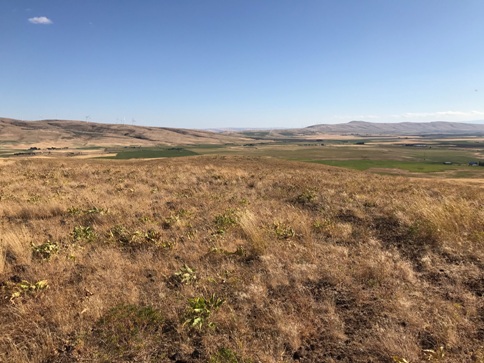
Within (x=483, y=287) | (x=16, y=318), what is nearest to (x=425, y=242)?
(x=483, y=287)

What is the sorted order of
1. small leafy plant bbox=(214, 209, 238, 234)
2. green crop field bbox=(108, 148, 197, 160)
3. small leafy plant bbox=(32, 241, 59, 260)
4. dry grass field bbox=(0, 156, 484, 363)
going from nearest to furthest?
dry grass field bbox=(0, 156, 484, 363), small leafy plant bbox=(32, 241, 59, 260), small leafy plant bbox=(214, 209, 238, 234), green crop field bbox=(108, 148, 197, 160)

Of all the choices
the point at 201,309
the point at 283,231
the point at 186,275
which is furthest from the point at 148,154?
the point at 201,309

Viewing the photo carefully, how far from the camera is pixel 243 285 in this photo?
6.23 meters

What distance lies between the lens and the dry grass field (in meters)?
4.52

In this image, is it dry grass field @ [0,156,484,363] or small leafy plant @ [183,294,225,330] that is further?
small leafy plant @ [183,294,225,330]

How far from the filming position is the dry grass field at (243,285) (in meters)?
4.52

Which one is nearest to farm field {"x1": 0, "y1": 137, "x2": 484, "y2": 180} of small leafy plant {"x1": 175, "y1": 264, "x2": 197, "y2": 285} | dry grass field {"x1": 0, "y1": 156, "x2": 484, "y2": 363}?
dry grass field {"x1": 0, "y1": 156, "x2": 484, "y2": 363}

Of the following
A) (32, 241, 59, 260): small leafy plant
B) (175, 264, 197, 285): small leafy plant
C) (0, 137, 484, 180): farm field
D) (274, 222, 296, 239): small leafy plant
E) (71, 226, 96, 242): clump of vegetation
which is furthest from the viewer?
(0, 137, 484, 180): farm field

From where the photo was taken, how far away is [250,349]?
4449 millimetres

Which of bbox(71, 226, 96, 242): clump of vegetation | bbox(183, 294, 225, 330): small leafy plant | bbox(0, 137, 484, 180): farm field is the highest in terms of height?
bbox(71, 226, 96, 242): clump of vegetation

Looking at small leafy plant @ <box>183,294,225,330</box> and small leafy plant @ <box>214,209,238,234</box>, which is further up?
small leafy plant @ <box>214,209,238,234</box>

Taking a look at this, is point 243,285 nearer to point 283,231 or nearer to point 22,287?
point 283,231

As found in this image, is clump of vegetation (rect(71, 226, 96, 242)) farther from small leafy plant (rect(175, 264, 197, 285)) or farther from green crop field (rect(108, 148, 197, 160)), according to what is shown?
green crop field (rect(108, 148, 197, 160))

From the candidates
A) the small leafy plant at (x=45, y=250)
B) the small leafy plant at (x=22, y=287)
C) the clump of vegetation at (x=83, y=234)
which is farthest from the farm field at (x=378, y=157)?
the small leafy plant at (x=22, y=287)
